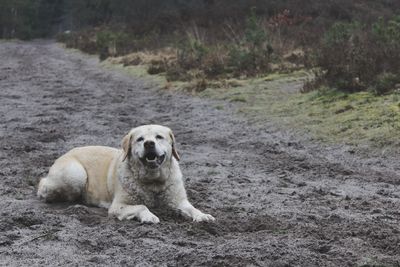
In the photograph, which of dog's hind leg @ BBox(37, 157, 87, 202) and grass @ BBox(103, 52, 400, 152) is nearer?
dog's hind leg @ BBox(37, 157, 87, 202)

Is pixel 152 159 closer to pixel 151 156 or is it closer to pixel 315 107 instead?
pixel 151 156

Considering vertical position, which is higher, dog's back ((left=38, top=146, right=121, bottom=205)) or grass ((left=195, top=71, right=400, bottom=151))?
dog's back ((left=38, top=146, right=121, bottom=205))

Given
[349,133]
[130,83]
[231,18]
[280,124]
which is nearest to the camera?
[349,133]

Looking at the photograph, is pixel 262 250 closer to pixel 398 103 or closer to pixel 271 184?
pixel 271 184

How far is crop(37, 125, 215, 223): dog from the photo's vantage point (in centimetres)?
561

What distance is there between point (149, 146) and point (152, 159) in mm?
137

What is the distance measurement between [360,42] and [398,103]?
12.7 feet

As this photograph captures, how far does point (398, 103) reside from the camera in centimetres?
1038

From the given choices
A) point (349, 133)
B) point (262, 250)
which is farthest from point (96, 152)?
point (349, 133)

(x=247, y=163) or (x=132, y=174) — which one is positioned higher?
(x=132, y=174)

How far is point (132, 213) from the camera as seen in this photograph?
5.49 metres

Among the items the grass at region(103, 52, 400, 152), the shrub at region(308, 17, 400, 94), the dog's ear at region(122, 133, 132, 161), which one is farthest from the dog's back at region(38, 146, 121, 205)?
the shrub at region(308, 17, 400, 94)

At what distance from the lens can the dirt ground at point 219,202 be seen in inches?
175

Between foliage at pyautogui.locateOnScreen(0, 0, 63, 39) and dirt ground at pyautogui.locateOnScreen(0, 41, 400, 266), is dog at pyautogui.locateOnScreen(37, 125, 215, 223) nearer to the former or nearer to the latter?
dirt ground at pyautogui.locateOnScreen(0, 41, 400, 266)
